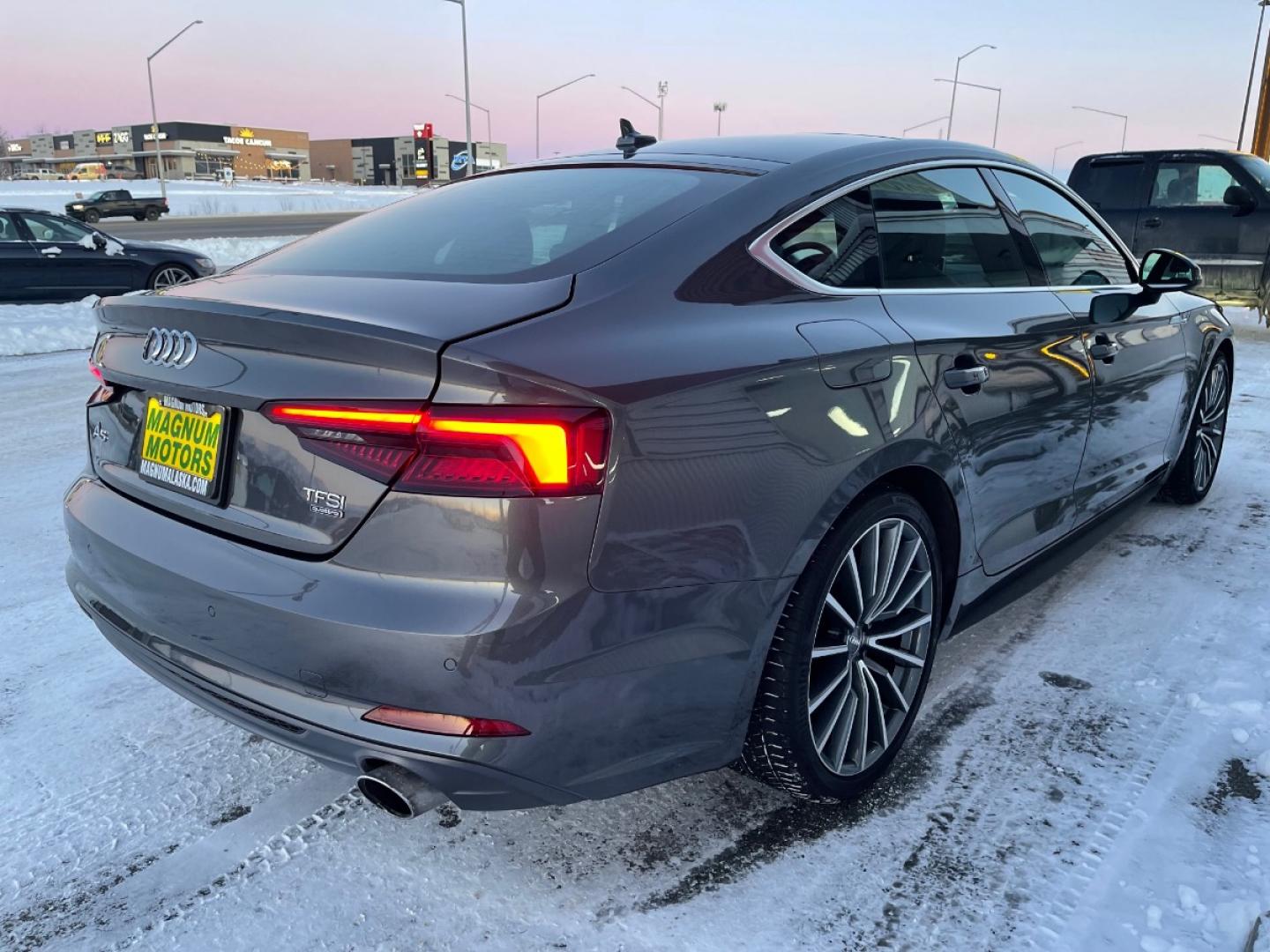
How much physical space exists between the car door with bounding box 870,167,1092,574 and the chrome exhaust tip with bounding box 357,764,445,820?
1.57 meters

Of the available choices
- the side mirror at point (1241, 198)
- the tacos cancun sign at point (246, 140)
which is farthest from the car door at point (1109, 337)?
the tacos cancun sign at point (246, 140)

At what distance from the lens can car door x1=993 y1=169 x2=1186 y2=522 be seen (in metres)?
3.38

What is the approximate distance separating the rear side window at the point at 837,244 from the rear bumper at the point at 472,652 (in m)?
0.82

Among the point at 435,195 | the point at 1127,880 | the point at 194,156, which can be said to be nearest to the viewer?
the point at 1127,880

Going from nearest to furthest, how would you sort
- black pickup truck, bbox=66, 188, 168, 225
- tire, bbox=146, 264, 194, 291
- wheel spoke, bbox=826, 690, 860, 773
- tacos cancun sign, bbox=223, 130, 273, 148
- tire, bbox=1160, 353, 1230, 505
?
1. wheel spoke, bbox=826, 690, 860, 773
2. tire, bbox=1160, 353, 1230, 505
3. tire, bbox=146, 264, 194, 291
4. black pickup truck, bbox=66, 188, 168, 225
5. tacos cancun sign, bbox=223, 130, 273, 148

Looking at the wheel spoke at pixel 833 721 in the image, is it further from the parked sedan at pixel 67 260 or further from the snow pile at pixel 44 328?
the parked sedan at pixel 67 260

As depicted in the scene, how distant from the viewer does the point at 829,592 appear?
7.61 ft

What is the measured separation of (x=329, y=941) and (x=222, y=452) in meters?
1.01

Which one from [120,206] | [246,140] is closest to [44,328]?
[120,206]

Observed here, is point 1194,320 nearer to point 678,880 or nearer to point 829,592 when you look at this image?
point 829,592

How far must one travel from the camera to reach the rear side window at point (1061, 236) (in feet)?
11.0

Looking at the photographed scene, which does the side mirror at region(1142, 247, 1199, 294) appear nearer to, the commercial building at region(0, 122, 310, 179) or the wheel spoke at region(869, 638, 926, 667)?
the wheel spoke at region(869, 638, 926, 667)

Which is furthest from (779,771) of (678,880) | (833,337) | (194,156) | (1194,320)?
(194,156)

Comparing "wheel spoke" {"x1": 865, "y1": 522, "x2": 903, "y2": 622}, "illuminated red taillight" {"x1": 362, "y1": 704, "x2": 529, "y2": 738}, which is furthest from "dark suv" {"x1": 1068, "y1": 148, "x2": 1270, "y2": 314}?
"illuminated red taillight" {"x1": 362, "y1": 704, "x2": 529, "y2": 738}
